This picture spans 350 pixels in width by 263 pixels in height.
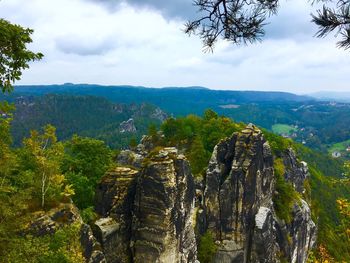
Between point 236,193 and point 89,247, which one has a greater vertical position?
point 89,247

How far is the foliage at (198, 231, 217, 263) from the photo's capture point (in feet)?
173

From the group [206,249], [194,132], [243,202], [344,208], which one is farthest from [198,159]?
[344,208]

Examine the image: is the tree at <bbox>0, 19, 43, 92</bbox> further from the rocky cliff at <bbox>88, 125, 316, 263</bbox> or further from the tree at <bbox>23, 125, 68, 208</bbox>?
the rocky cliff at <bbox>88, 125, 316, 263</bbox>

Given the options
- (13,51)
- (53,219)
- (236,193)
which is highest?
(13,51)

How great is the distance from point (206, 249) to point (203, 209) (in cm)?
728

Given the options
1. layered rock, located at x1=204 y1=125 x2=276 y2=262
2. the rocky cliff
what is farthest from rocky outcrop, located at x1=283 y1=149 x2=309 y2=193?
layered rock, located at x1=204 y1=125 x2=276 y2=262

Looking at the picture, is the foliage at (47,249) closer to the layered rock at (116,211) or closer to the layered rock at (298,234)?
the layered rock at (116,211)

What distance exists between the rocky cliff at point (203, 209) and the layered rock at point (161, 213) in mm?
100

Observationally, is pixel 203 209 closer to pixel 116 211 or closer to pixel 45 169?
pixel 116 211

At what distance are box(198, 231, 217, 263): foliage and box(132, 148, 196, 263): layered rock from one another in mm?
10751

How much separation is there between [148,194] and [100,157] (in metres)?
19.1

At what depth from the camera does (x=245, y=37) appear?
12062mm

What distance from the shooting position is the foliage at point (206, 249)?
2072 inches

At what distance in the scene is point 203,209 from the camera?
194 ft
